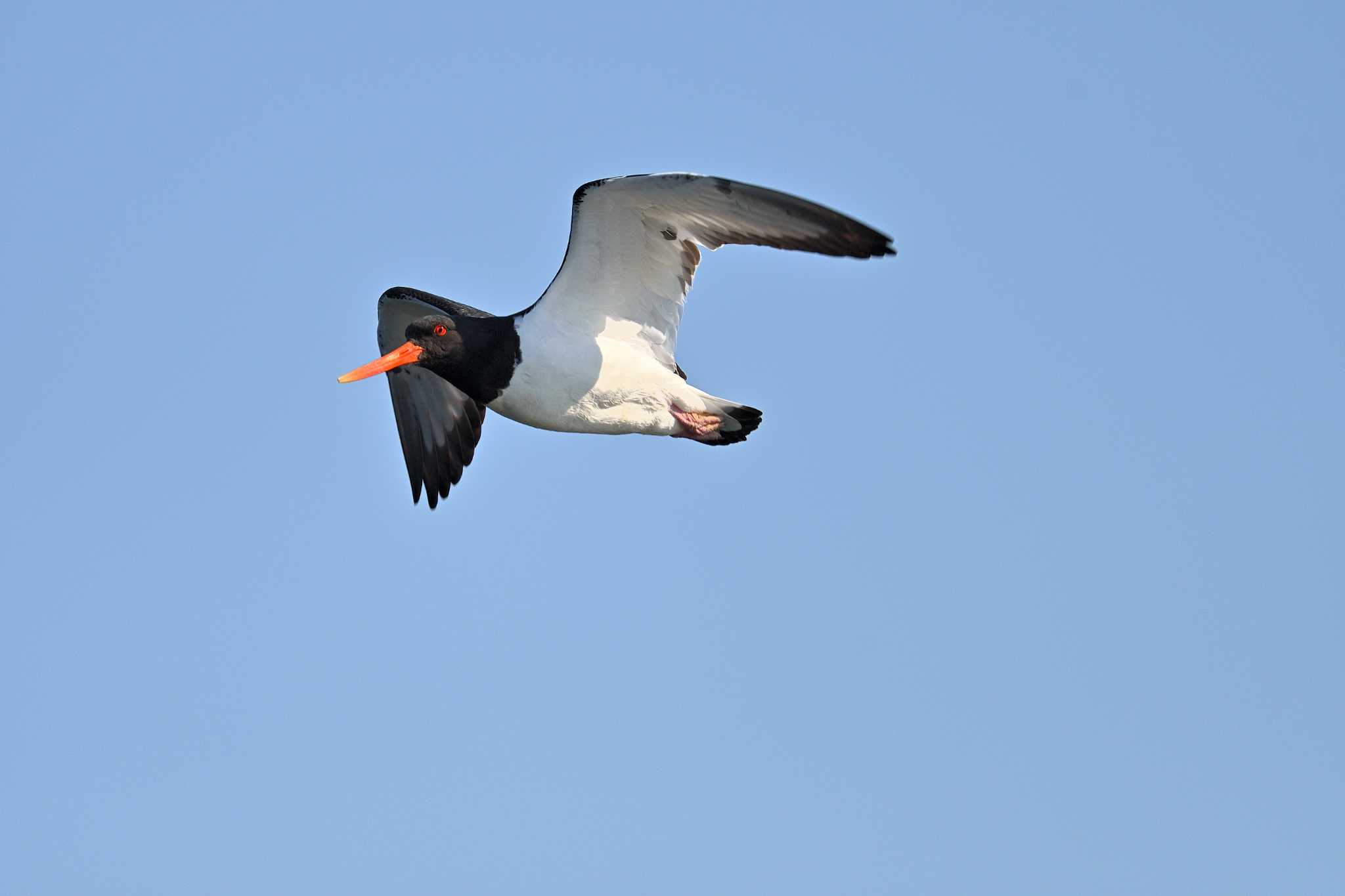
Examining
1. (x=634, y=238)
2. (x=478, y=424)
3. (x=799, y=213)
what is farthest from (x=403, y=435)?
(x=799, y=213)

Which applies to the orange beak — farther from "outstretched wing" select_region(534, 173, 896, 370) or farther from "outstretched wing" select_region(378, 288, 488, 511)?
"outstretched wing" select_region(378, 288, 488, 511)

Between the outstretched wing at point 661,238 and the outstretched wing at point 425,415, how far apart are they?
270 cm

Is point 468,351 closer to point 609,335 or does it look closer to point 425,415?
point 609,335

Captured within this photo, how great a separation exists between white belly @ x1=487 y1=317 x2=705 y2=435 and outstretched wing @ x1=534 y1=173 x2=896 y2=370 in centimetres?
17

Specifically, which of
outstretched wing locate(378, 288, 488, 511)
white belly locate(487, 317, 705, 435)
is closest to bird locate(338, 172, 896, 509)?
white belly locate(487, 317, 705, 435)

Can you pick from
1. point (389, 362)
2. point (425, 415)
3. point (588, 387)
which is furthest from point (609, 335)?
point (425, 415)

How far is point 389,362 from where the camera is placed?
11828 millimetres

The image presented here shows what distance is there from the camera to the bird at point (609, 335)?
1070cm

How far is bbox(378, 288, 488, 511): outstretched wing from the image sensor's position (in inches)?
552

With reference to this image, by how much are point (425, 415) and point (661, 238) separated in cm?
428

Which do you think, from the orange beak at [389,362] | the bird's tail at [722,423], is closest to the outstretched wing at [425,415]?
the orange beak at [389,362]

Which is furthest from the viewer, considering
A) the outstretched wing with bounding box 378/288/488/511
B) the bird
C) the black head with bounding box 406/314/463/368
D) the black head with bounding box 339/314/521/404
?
the outstretched wing with bounding box 378/288/488/511

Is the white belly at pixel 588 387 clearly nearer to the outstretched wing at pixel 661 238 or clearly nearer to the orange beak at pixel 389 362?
the outstretched wing at pixel 661 238

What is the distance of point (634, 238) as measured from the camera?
1098 cm
